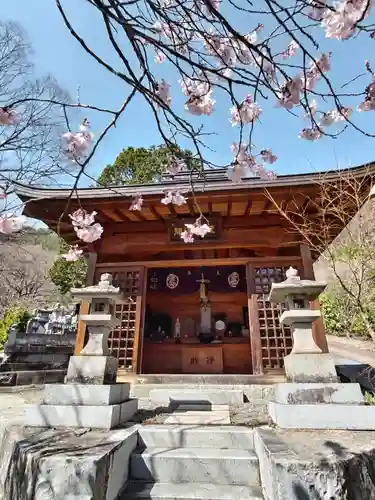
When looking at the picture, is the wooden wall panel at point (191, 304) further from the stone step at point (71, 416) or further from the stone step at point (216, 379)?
the stone step at point (71, 416)

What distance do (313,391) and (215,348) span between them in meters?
5.07

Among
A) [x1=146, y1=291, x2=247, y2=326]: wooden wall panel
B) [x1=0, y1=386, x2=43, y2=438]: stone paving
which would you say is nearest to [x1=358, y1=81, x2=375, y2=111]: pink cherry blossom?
[x1=0, y1=386, x2=43, y2=438]: stone paving

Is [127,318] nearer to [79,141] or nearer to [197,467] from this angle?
[197,467]

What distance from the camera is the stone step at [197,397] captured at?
15.5 feet

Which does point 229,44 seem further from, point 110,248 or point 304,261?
point 110,248

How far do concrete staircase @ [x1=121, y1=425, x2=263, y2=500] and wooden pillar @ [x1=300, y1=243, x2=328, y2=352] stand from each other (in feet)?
9.69

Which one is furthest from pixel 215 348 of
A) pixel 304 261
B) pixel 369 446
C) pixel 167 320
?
pixel 369 446

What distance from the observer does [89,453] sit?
7.28ft

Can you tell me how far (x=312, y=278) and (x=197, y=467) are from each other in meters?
4.14

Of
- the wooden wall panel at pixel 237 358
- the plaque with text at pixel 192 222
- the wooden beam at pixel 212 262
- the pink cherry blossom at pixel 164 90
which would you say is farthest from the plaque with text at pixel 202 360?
the pink cherry blossom at pixel 164 90

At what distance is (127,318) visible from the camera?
623cm

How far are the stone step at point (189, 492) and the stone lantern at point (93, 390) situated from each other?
0.65 metres

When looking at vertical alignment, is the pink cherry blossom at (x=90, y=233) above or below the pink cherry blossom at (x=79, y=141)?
below

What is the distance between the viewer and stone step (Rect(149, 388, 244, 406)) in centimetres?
471
